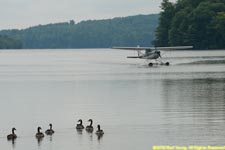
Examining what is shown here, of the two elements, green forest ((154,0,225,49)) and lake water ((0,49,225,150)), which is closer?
lake water ((0,49,225,150))

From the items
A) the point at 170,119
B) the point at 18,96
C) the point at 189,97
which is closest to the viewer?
the point at 170,119

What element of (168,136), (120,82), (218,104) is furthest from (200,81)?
(168,136)

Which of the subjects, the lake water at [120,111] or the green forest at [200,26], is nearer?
the lake water at [120,111]

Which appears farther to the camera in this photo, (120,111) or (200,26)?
(200,26)

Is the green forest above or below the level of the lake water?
above

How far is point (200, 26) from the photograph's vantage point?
15238 centimetres

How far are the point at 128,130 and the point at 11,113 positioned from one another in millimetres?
10068

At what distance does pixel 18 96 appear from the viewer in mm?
50312

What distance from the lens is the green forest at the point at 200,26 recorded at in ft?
494

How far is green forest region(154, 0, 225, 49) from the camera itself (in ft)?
494

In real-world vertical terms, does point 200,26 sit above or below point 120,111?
above

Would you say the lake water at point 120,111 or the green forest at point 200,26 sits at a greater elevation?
the green forest at point 200,26

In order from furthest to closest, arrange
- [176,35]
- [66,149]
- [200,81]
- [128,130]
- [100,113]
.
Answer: [176,35]
[200,81]
[100,113]
[128,130]
[66,149]

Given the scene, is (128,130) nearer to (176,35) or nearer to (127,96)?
(127,96)
